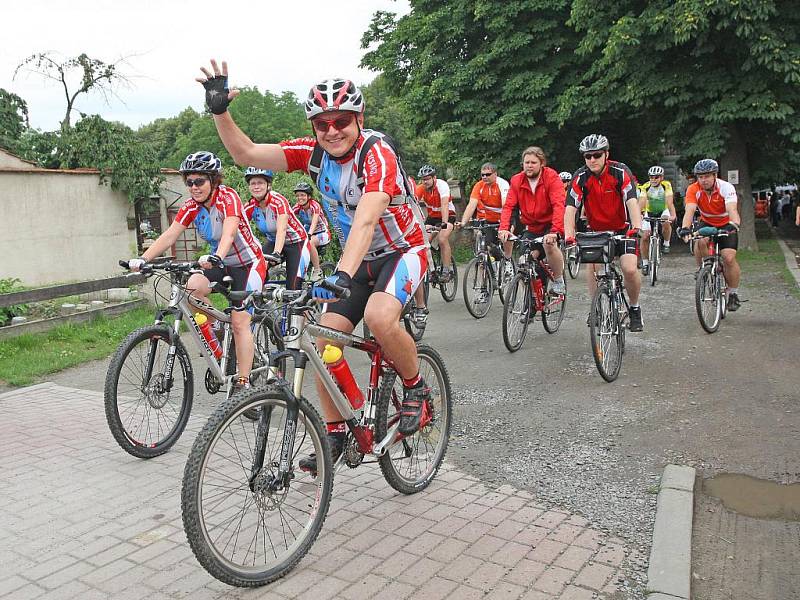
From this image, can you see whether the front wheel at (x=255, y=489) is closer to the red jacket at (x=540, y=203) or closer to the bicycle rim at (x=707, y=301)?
the red jacket at (x=540, y=203)

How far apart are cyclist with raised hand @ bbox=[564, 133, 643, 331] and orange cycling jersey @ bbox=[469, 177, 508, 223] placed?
4246 mm

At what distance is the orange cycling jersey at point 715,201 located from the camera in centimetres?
898

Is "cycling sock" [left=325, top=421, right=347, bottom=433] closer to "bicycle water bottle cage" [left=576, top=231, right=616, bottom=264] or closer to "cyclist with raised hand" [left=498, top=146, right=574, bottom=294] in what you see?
"bicycle water bottle cage" [left=576, top=231, right=616, bottom=264]

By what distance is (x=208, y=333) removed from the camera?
5641 mm

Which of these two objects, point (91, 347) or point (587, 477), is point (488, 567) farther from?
point (91, 347)

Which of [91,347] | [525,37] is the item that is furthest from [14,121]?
[91,347]

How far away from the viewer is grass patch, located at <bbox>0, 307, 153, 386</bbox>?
8320mm

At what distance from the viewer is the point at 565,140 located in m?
21.3

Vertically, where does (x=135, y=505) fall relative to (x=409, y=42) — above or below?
below

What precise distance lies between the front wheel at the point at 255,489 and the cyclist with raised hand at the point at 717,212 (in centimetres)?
672

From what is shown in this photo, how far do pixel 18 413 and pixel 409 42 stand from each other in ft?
60.1

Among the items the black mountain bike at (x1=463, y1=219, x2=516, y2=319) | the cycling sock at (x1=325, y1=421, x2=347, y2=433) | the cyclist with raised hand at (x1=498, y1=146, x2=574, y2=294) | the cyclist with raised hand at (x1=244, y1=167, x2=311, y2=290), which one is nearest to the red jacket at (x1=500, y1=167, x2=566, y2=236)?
the cyclist with raised hand at (x1=498, y1=146, x2=574, y2=294)

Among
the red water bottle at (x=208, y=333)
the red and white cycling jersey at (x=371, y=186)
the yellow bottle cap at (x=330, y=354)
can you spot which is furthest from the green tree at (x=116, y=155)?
the yellow bottle cap at (x=330, y=354)

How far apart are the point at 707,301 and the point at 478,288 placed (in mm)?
3040
